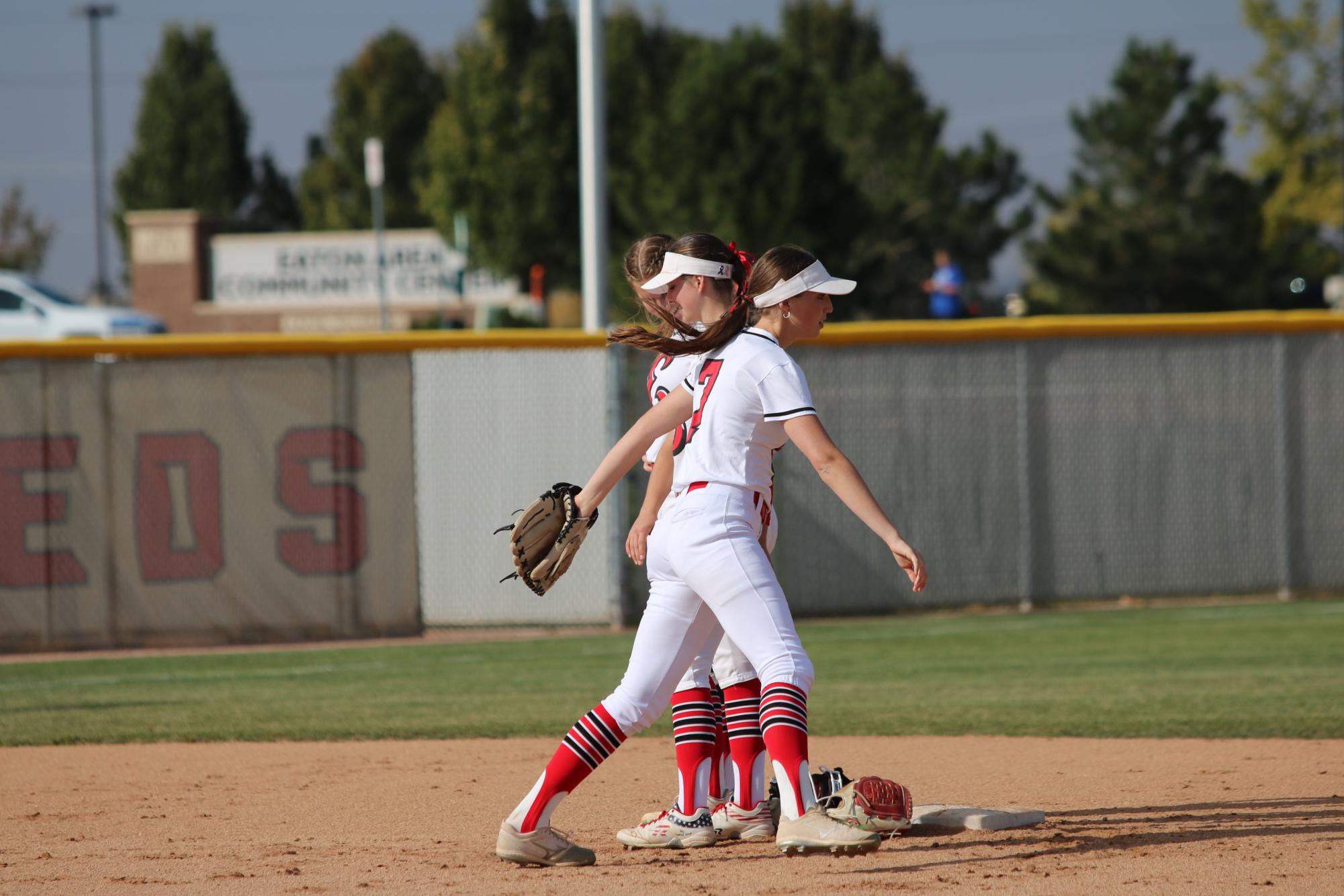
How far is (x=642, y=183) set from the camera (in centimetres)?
3119

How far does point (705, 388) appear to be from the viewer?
4520 mm

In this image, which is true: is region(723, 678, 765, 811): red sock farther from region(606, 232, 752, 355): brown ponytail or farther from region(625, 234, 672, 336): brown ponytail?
region(625, 234, 672, 336): brown ponytail

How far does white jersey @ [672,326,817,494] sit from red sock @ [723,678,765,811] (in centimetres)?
80

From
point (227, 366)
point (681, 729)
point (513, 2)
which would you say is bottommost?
point (681, 729)

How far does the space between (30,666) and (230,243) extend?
31281mm

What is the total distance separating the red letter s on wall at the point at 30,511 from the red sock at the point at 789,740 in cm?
833

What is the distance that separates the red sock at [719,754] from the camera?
199 inches

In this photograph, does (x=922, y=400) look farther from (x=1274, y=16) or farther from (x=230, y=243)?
(x=1274, y=16)

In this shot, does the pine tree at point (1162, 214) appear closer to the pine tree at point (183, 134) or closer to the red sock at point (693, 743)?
the pine tree at point (183, 134)

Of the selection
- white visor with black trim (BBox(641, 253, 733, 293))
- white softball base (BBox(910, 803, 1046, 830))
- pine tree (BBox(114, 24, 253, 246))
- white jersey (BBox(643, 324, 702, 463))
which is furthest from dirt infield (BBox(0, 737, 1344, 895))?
pine tree (BBox(114, 24, 253, 246))

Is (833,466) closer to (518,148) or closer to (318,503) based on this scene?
(318,503)

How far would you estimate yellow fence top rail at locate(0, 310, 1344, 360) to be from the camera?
37.3 feet

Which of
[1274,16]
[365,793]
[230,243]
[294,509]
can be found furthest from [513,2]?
[365,793]

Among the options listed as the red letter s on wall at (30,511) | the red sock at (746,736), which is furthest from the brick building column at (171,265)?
the red sock at (746,736)
